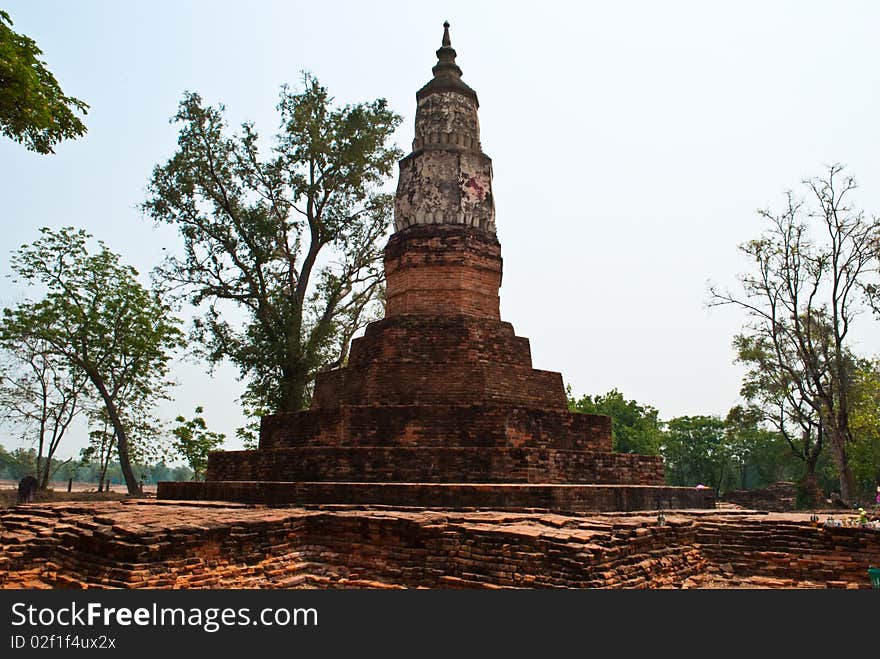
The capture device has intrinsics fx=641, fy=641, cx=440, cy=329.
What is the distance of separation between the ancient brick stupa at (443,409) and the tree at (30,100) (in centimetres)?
597

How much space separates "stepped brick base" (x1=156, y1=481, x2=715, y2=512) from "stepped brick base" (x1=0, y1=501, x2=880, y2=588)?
588 millimetres

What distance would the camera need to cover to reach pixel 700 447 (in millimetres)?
46938

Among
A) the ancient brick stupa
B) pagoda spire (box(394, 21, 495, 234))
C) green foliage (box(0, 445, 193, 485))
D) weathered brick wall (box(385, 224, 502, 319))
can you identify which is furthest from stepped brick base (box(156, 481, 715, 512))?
green foliage (box(0, 445, 193, 485))

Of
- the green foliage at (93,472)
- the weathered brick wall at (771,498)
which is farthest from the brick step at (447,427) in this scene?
the green foliage at (93,472)

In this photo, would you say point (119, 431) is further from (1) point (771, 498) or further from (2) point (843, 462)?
(1) point (771, 498)

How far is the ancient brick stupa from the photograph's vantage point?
9.75 meters

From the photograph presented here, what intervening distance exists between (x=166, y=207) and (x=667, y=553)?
57.9 ft

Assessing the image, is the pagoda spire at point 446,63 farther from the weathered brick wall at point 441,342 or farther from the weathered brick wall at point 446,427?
the weathered brick wall at point 446,427

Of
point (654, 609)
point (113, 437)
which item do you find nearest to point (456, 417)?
point (654, 609)

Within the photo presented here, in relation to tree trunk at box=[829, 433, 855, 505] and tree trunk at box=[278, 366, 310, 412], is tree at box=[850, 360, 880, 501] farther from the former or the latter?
tree trunk at box=[278, 366, 310, 412]

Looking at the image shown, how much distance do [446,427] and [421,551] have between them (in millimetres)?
4243

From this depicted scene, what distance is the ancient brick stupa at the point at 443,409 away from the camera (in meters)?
9.75

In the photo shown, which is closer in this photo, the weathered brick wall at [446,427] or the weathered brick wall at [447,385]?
the weathered brick wall at [446,427]

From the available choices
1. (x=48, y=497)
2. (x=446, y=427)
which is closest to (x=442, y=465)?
(x=446, y=427)
